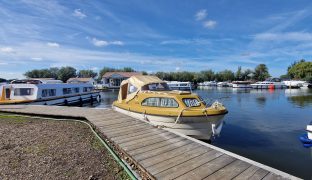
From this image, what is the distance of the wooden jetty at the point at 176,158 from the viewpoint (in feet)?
16.0

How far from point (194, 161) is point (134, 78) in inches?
396

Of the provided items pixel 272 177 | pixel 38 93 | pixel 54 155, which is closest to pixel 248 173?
pixel 272 177

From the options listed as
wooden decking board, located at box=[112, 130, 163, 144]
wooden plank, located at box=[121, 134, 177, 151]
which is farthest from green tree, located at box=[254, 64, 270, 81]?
wooden plank, located at box=[121, 134, 177, 151]

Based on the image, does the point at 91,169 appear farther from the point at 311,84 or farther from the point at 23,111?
the point at 311,84

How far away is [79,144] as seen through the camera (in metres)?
7.55

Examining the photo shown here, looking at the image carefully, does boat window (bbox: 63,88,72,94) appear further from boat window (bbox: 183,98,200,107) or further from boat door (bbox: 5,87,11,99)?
boat window (bbox: 183,98,200,107)

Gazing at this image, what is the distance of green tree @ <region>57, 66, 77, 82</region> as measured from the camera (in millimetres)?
107588

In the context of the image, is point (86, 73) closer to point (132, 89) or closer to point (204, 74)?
point (204, 74)

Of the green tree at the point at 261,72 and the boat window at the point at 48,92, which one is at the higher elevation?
the green tree at the point at 261,72

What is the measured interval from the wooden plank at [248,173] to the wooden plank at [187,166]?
3.05 feet

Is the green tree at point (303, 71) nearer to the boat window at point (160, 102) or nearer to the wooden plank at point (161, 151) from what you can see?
the boat window at point (160, 102)

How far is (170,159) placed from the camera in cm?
572


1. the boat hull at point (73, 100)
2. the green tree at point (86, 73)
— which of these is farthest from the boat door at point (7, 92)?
the green tree at point (86, 73)

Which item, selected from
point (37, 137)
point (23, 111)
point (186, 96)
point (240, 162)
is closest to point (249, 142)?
point (186, 96)
